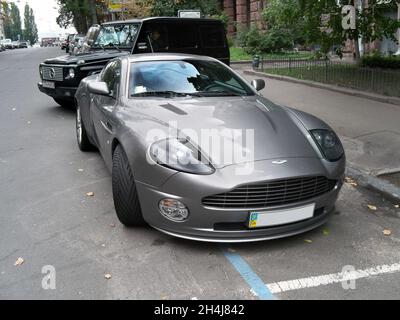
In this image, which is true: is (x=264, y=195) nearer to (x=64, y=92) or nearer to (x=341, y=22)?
(x=64, y=92)

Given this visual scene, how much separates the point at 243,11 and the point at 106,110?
98.0 feet

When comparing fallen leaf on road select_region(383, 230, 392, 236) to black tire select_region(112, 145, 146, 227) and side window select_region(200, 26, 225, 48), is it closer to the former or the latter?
black tire select_region(112, 145, 146, 227)

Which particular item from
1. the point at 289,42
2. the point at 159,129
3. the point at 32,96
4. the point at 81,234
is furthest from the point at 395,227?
the point at 289,42

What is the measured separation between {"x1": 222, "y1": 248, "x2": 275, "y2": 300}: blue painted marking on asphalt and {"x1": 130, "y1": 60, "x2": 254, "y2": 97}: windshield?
1872 mm

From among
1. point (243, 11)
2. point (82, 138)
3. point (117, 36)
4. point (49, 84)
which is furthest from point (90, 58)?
point (243, 11)

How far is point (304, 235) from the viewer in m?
3.99

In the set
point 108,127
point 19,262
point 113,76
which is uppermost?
point 113,76

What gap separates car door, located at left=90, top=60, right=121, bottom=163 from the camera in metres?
4.74

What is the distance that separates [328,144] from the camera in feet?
13.3

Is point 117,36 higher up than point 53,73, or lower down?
higher up

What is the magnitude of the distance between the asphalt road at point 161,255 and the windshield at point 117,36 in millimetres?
6151

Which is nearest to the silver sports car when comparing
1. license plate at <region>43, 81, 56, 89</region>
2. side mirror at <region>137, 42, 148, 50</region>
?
license plate at <region>43, 81, 56, 89</region>

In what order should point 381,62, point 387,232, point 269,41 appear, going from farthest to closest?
point 269,41 → point 381,62 → point 387,232

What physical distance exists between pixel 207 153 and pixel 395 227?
1.98m
